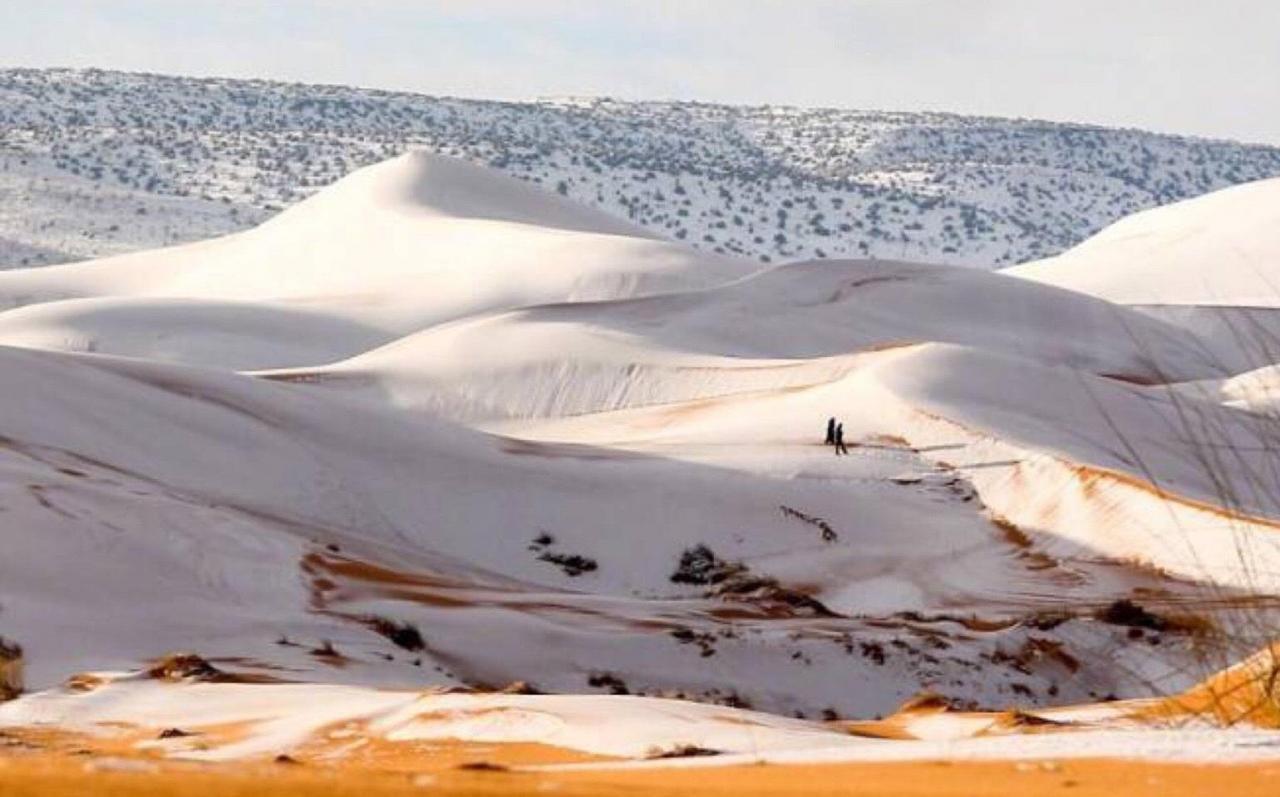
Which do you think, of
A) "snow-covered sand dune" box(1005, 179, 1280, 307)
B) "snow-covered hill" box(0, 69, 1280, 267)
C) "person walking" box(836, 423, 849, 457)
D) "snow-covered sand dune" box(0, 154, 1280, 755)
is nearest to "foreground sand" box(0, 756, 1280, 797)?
"snow-covered sand dune" box(0, 154, 1280, 755)

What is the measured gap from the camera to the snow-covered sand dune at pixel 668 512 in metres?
17.5

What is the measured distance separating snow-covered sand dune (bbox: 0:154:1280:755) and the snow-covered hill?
2480 inches

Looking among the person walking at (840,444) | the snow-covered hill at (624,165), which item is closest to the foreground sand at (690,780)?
the person walking at (840,444)

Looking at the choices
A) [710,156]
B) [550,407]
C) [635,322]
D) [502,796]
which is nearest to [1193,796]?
[502,796]

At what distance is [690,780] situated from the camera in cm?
620

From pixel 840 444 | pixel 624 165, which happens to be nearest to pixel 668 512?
pixel 840 444

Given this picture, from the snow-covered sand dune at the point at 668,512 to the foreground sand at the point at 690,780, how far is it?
3.36ft

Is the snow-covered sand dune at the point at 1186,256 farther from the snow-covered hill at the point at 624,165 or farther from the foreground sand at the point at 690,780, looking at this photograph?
the foreground sand at the point at 690,780

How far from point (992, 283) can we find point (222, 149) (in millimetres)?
79564

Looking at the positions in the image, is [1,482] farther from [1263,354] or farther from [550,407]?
[550,407]

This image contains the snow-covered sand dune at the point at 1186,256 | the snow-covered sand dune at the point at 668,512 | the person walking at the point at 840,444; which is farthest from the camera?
the snow-covered sand dune at the point at 1186,256

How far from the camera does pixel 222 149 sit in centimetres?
13150

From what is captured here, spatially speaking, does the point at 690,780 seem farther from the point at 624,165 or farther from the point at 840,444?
the point at 624,165

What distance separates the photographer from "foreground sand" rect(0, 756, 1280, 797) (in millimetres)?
5219
